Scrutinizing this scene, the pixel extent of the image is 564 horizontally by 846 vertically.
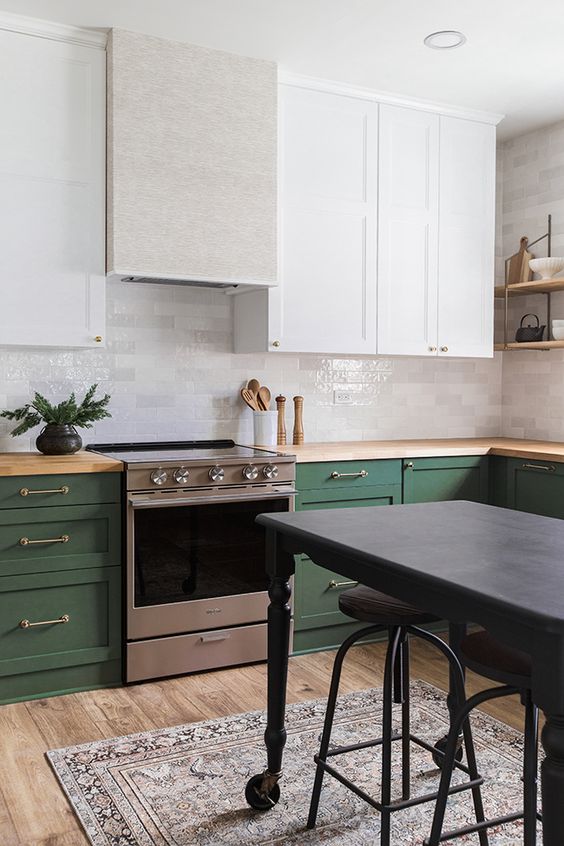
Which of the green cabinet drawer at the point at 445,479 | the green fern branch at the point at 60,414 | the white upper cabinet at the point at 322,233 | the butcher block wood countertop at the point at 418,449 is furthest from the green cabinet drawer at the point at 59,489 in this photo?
the green cabinet drawer at the point at 445,479

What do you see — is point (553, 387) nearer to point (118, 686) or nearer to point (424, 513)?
point (424, 513)

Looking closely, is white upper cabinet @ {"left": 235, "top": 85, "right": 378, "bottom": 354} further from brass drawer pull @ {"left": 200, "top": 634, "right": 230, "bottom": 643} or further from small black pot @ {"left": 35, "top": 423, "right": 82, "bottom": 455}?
brass drawer pull @ {"left": 200, "top": 634, "right": 230, "bottom": 643}

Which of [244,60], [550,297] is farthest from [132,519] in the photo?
[550,297]

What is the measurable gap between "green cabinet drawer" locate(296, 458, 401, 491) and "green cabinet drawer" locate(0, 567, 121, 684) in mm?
987

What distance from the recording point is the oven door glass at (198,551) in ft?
11.8

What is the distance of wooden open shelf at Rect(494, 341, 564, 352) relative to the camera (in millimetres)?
4555

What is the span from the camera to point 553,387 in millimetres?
4922

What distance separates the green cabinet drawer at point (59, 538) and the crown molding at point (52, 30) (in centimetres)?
203

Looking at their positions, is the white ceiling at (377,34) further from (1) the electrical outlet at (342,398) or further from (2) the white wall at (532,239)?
(1) the electrical outlet at (342,398)

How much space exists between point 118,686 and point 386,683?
173cm

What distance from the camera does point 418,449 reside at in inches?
168

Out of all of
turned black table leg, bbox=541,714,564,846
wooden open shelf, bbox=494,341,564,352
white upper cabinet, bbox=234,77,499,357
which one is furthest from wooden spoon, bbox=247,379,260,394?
→ turned black table leg, bbox=541,714,564,846

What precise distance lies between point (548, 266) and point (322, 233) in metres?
1.37

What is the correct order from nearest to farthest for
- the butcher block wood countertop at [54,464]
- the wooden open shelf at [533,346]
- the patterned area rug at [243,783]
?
the patterned area rug at [243,783], the butcher block wood countertop at [54,464], the wooden open shelf at [533,346]
